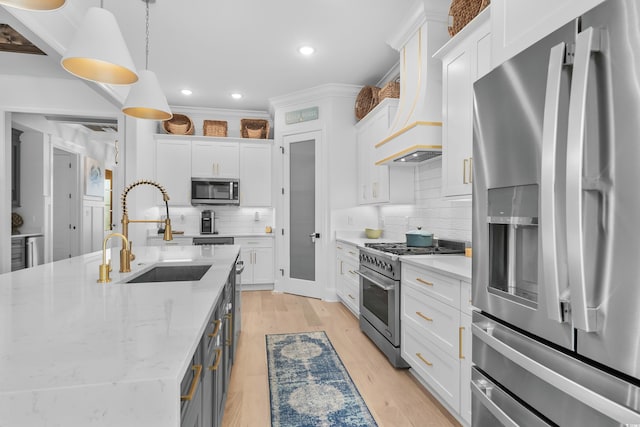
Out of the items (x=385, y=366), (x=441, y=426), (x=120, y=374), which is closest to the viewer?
(x=120, y=374)

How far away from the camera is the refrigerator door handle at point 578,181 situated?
0.86 meters

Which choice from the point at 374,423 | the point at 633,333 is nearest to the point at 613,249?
the point at 633,333

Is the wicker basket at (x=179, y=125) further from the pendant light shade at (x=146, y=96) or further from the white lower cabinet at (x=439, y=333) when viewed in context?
the white lower cabinet at (x=439, y=333)

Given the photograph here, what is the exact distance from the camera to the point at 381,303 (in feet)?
9.73

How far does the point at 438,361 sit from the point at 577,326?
1.42 meters

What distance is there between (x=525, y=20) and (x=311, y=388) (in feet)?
7.81

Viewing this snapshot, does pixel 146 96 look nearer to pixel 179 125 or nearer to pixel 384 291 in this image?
pixel 384 291

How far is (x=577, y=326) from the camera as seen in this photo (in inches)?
34.7

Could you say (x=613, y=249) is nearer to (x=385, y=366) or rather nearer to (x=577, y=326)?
(x=577, y=326)

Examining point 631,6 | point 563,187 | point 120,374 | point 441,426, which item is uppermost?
point 631,6

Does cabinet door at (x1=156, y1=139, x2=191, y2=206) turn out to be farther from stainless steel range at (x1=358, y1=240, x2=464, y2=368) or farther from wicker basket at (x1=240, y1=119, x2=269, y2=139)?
stainless steel range at (x1=358, y1=240, x2=464, y2=368)

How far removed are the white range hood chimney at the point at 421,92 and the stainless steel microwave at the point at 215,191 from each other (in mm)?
3133

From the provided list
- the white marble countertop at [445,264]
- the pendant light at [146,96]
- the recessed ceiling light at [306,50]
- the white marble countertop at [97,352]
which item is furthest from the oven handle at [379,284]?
the recessed ceiling light at [306,50]

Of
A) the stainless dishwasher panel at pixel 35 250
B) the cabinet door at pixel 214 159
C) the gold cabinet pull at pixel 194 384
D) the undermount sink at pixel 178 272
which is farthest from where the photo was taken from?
the cabinet door at pixel 214 159
